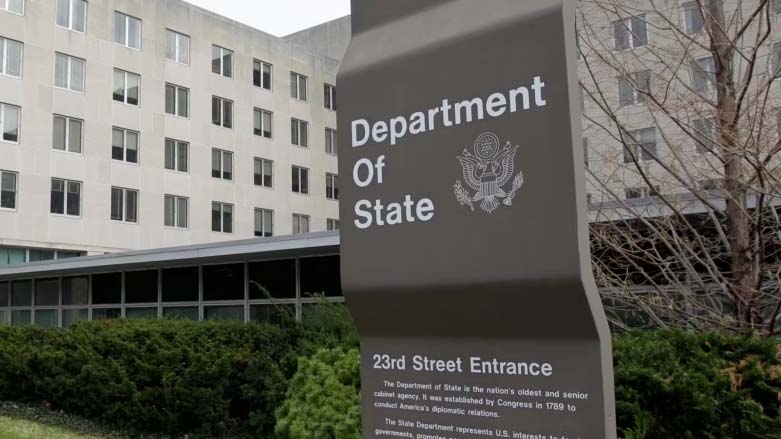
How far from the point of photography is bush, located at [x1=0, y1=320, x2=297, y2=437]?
10359 mm

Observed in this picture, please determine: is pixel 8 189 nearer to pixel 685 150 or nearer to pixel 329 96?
pixel 329 96

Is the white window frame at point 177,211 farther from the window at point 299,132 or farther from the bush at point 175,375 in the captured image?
the bush at point 175,375

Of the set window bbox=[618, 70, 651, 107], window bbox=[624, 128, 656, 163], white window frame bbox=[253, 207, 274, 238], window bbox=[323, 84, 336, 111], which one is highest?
window bbox=[323, 84, 336, 111]

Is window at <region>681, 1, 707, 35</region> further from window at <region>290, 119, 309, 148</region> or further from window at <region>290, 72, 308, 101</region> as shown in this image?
window at <region>290, 72, 308, 101</region>

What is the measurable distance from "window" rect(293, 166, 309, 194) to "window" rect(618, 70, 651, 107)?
41.5 meters

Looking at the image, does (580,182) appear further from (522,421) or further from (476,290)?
(522,421)

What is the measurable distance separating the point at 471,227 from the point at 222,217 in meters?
42.1

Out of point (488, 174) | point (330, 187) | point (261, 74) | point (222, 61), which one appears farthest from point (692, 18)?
point (330, 187)

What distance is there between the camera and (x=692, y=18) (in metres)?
7.64

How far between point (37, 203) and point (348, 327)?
30652 millimetres

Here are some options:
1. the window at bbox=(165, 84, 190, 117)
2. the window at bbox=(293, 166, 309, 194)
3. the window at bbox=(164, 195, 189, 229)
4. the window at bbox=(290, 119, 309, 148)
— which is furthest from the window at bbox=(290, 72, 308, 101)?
the window at bbox=(164, 195, 189, 229)

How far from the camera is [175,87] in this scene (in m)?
42.2

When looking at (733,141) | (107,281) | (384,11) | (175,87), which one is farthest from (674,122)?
(175,87)

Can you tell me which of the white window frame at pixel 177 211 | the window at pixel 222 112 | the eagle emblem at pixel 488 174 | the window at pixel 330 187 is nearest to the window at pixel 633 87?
the eagle emblem at pixel 488 174
